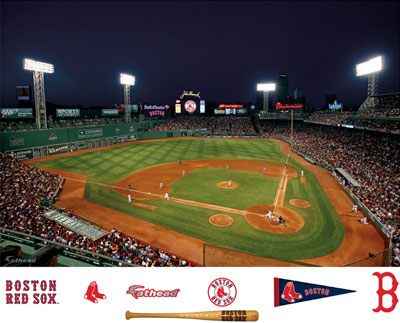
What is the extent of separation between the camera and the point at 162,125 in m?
69.6

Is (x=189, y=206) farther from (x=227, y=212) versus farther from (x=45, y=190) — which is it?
(x=45, y=190)

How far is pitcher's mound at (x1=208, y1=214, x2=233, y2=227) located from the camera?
17516mm

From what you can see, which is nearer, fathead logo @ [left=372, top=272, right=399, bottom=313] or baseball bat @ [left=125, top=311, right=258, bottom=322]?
baseball bat @ [left=125, top=311, right=258, bottom=322]

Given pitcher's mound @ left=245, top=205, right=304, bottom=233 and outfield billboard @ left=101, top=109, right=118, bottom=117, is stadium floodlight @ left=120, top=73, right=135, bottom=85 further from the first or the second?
pitcher's mound @ left=245, top=205, right=304, bottom=233

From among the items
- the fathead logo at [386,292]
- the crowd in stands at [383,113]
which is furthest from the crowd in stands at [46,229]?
the crowd in stands at [383,113]

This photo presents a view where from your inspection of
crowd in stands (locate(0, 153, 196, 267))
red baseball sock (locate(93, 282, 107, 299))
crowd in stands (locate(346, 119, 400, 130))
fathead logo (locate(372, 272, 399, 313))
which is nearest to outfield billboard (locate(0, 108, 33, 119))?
crowd in stands (locate(0, 153, 196, 267))

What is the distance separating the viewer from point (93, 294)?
269 inches

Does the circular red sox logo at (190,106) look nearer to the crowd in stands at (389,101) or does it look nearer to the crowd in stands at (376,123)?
the crowd in stands at (376,123)


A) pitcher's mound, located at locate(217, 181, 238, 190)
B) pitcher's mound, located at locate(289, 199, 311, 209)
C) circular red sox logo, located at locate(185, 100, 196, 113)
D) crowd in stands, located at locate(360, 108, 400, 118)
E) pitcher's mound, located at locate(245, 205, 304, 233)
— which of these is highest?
circular red sox logo, located at locate(185, 100, 196, 113)

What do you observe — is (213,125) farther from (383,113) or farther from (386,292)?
(386,292)

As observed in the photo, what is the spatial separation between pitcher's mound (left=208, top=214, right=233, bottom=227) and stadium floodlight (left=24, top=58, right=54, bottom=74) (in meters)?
35.2

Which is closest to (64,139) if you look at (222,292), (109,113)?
(109,113)

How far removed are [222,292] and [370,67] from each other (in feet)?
148

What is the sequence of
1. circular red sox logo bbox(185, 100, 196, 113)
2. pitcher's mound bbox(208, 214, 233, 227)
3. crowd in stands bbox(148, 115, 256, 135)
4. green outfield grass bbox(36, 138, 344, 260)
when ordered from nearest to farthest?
green outfield grass bbox(36, 138, 344, 260), pitcher's mound bbox(208, 214, 233, 227), crowd in stands bbox(148, 115, 256, 135), circular red sox logo bbox(185, 100, 196, 113)
